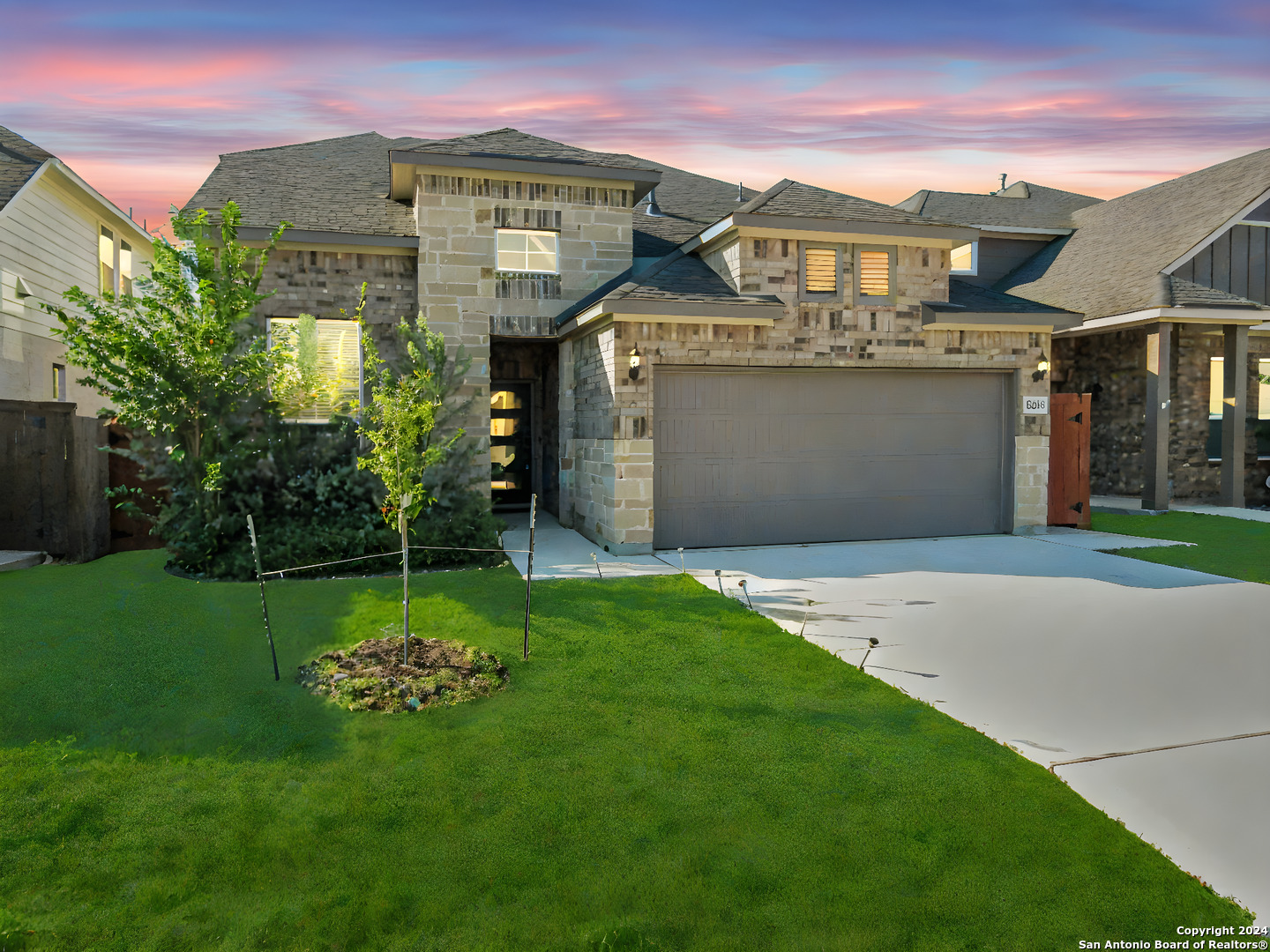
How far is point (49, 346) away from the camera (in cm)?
1356

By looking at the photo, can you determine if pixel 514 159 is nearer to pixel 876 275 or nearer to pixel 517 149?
pixel 517 149

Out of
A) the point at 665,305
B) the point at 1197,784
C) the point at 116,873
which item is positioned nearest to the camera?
the point at 116,873

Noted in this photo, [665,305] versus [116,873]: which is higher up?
[665,305]

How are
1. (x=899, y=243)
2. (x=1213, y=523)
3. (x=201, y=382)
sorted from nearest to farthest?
(x=201, y=382)
(x=899, y=243)
(x=1213, y=523)

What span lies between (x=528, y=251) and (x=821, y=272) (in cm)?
442

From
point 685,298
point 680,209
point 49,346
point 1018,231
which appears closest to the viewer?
point 685,298

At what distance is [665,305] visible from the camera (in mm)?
A: 9328

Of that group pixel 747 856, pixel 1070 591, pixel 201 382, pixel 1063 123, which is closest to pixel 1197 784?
pixel 747 856

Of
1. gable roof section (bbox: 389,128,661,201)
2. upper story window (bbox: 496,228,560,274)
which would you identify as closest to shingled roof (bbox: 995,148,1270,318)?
gable roof section (bbox: 389,128,661,201)

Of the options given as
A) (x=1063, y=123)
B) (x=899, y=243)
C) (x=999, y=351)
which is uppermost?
(x=1063, y=123)

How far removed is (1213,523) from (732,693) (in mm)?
11107

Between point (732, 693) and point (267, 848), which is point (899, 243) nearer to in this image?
point (732, 693)

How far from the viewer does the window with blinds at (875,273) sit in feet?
34.6

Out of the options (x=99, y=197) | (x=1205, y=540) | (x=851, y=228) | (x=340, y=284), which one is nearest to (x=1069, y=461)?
(x=1205, y=540)
